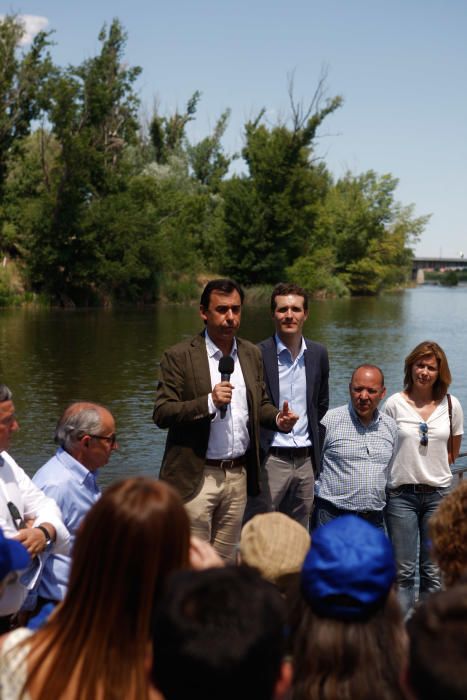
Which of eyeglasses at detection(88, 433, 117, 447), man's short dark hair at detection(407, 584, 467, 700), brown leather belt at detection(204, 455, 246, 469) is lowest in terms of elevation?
brown leather belt at detection(204, 455, 246, 469)

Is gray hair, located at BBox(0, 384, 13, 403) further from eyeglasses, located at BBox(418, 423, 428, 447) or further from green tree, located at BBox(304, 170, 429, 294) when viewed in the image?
green tree, located at BBox(304, 170, 429, 294)

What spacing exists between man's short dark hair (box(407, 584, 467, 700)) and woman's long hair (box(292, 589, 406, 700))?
0.48 metres

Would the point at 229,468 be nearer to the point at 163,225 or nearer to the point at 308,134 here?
the point at 163,225

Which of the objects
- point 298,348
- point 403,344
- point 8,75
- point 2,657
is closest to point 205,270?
point 8,75

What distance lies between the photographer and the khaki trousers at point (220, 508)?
5.04 m

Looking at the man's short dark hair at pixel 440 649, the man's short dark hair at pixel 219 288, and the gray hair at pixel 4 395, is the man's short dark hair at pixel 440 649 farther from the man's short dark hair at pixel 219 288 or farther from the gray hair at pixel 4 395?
the man's short dark hair at pixel 219 288

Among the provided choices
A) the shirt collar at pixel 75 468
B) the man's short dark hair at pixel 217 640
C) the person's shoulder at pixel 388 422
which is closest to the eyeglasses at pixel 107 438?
the shirt collar at pixel 75 468

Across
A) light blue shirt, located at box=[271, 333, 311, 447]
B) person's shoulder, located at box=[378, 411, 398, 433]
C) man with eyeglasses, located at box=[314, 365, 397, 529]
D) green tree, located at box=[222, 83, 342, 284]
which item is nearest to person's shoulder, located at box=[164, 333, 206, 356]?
light blue shirt, located at box=[271, 333, 311, 447]

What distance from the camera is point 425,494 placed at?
5.46 metres

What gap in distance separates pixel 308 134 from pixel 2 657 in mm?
61032

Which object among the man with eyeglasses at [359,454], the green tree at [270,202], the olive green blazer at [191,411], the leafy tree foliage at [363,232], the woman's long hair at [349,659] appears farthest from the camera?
the leafy tree foliage at [363,232]

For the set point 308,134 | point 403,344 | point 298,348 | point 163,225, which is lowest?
point 403,344

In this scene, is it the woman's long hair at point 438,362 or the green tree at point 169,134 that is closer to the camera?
the woman's long hair at point 438,362

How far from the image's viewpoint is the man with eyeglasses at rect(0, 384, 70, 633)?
12.5ft
